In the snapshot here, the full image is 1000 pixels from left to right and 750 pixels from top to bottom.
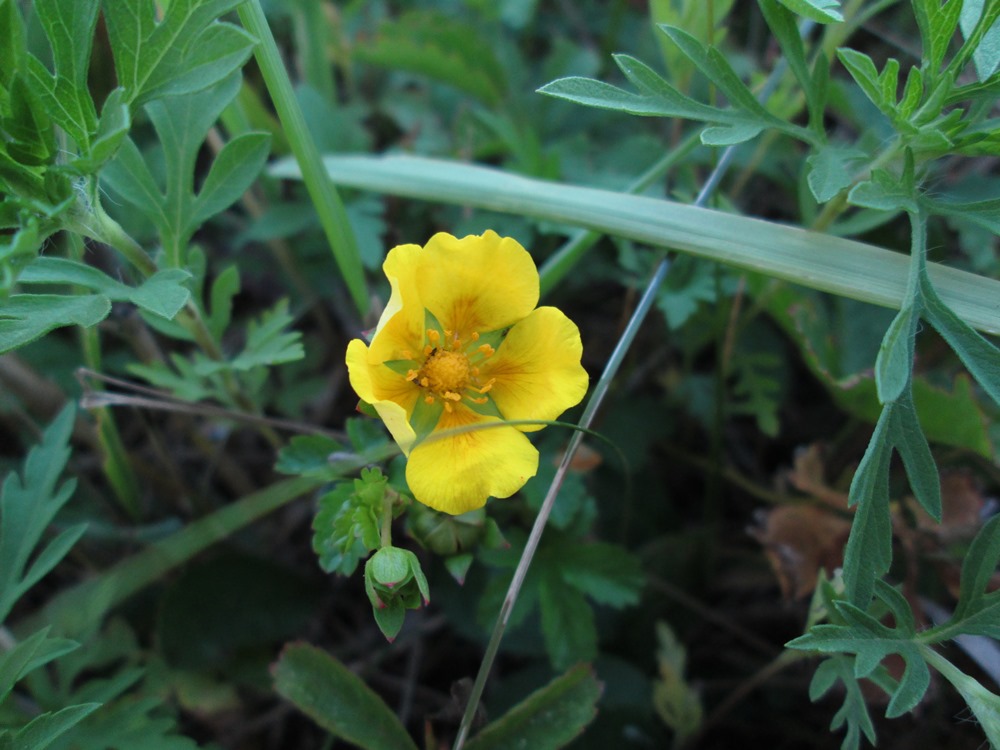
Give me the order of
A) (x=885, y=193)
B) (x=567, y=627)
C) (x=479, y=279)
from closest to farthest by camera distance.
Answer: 1. (x=885, y=193)
2. (x=479, y=279)
3. (x=567, y=627)

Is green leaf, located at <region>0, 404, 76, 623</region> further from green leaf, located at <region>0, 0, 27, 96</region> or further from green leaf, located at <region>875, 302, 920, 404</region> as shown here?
green leaf, located at <region>875, 302, 920, 404</region>

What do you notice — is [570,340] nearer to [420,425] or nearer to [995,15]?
[420,425]

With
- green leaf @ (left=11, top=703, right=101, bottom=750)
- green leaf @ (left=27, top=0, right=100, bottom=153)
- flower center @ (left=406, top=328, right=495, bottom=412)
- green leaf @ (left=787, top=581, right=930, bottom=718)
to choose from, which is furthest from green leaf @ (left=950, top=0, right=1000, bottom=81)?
green leaf @ (left=11, top=703, right=101, bottom=750)

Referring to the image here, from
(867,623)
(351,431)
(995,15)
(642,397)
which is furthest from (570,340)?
(642,397)

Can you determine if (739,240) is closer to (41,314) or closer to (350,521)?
(350,521)

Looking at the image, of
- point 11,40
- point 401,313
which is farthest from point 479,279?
point 11,40

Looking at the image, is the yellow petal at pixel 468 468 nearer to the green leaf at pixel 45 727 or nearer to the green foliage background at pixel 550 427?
the green foliage background at pixel 550 427
